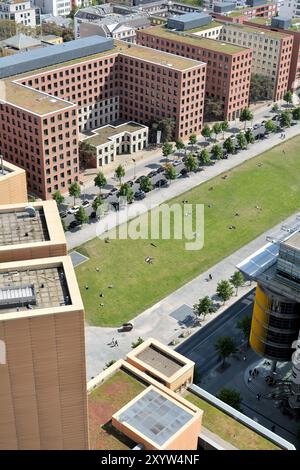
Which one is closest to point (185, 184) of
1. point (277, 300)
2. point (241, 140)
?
point (241, 140)

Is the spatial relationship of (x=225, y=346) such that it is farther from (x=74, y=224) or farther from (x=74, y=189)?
(x=74, y=189)

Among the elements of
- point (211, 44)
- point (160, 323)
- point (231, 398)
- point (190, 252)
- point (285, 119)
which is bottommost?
point (160, 323)

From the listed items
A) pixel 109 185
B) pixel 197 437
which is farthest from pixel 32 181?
pixel 197 437

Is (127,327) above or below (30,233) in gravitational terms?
below

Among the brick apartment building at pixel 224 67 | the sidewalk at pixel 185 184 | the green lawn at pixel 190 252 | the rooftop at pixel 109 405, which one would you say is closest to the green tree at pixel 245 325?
the green lawn at pixel 190 252

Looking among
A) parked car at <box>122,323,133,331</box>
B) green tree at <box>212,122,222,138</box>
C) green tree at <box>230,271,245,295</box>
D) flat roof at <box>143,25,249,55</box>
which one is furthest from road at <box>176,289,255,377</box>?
flat roof at <box>143,25,249,55</box>

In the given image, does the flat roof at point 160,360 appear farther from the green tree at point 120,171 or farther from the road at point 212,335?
the green tree at point 120,171
